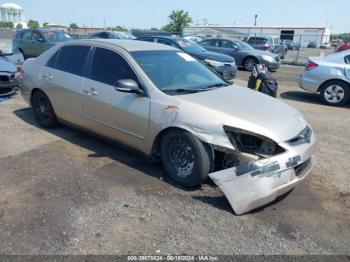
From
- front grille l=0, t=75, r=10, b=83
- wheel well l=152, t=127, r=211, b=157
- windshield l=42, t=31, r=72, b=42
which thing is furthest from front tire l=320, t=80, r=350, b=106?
windshield l=42, t=31, r=72, b=42

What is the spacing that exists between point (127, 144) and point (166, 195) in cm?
99

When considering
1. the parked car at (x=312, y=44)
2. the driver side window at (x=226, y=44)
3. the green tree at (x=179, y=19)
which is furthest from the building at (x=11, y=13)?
the driver side window at (x=226, y=44)

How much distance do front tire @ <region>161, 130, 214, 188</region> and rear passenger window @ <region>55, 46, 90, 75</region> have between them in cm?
191

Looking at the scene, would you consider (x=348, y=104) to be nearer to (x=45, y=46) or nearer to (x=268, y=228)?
(x=268, y=228)

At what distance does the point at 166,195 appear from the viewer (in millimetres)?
3691

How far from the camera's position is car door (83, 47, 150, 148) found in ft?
13.3

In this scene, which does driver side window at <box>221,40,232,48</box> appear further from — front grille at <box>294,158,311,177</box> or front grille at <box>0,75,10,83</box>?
front grille at <box>294,158,311,177</box>

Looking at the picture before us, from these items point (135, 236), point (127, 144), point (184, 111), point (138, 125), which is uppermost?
point (184, 111)

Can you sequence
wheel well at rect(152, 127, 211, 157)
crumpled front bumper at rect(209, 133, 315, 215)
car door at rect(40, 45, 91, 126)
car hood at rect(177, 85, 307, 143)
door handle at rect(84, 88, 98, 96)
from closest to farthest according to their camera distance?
1. crumpled front bumper at rect(209, 133, 315, 215)
2. car hood at rect(177, 85, 307, 143)
3. wheel well at rect(152, 127, 211, 157)
4. door handle at rect(84, 88, 98, 96)
5. car door at rect(40, 45, 91, 126)

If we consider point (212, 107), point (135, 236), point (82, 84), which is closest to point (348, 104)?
point (212, 107)

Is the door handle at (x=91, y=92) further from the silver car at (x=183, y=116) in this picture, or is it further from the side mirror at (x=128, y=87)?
the side mirror at (x=128, y=87)

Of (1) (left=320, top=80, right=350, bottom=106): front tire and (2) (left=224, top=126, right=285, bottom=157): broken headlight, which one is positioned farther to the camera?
(1) (left=320, top=80, right=350, bottom=106): front tire

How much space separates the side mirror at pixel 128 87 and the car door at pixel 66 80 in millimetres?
1043

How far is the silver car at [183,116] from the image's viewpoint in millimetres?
3266
